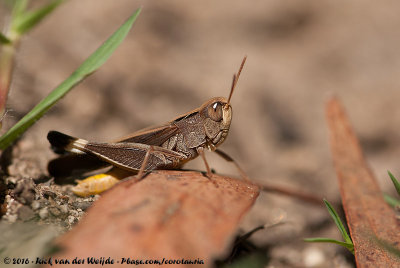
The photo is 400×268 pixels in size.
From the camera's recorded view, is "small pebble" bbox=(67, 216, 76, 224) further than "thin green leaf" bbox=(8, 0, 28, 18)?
No

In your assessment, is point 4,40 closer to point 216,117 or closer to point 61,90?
point 61,90

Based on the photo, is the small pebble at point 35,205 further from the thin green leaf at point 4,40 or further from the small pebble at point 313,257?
the small pebble at point 313,257

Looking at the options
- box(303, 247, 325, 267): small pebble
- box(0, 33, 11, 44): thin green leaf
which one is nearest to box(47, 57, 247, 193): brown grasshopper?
box(303, 247, 325, 267): small pebble

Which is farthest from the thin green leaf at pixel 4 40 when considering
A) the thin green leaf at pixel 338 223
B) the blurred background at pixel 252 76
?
the thin green leaf at pixel 338 223

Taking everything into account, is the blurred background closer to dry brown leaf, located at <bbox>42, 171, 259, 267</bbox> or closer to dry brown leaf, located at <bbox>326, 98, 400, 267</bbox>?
dry brown leaf, located at <bbox>326, 98, 400, 267</bbox>

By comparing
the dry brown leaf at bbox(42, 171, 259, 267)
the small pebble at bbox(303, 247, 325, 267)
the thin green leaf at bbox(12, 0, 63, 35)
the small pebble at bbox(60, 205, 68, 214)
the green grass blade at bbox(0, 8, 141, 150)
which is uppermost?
the thin green leaf at bbox(12, 0, 63, 35)

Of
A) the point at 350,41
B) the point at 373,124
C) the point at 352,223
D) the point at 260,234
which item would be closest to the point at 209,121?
the point at 260,234

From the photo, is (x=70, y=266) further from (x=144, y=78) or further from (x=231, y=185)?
(x=144, y=78)
